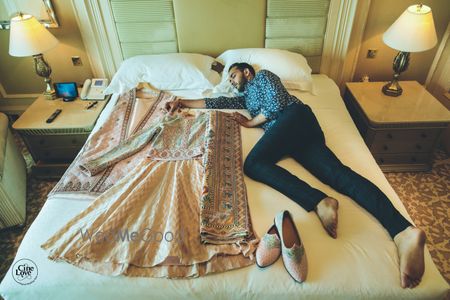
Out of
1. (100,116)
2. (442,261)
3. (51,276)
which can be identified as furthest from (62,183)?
(442,261)

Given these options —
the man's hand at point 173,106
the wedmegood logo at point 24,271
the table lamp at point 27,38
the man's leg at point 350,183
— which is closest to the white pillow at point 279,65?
the man's hand at point 173,106

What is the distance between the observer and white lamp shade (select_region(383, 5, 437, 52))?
1759 millimetres

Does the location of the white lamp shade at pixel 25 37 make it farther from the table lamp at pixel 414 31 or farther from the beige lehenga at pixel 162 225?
the table lamp at pixel 414 31

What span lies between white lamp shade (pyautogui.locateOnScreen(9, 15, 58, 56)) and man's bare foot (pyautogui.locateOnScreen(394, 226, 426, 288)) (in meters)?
2.25

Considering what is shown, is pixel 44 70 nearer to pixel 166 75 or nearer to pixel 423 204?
pixel 166 75

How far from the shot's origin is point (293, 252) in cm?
99

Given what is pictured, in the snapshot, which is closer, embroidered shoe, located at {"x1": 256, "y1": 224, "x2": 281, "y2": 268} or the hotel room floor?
embroidered shoe, located at {"x1": 256, "y1": 224, "x2": 281, "y2": 268}

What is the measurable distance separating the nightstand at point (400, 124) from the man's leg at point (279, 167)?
2.31ft

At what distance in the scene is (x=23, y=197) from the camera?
6.08 feet

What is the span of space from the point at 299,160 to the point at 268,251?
0.58 m

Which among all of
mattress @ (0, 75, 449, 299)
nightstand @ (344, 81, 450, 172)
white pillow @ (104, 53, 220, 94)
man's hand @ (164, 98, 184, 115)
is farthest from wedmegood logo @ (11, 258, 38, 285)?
nightstand @ (344, 81, 450, 172)

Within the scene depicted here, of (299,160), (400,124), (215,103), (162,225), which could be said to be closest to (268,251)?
(162,225)

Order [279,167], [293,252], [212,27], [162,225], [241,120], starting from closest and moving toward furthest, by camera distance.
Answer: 1. [293,252]
2. [162,225]
3. [279,167]
4. [241,120]
5. [212,27]

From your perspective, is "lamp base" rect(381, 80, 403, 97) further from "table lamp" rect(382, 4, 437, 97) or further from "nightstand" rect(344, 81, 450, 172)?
"table lamp" rect(382, 4, 437, 97)
